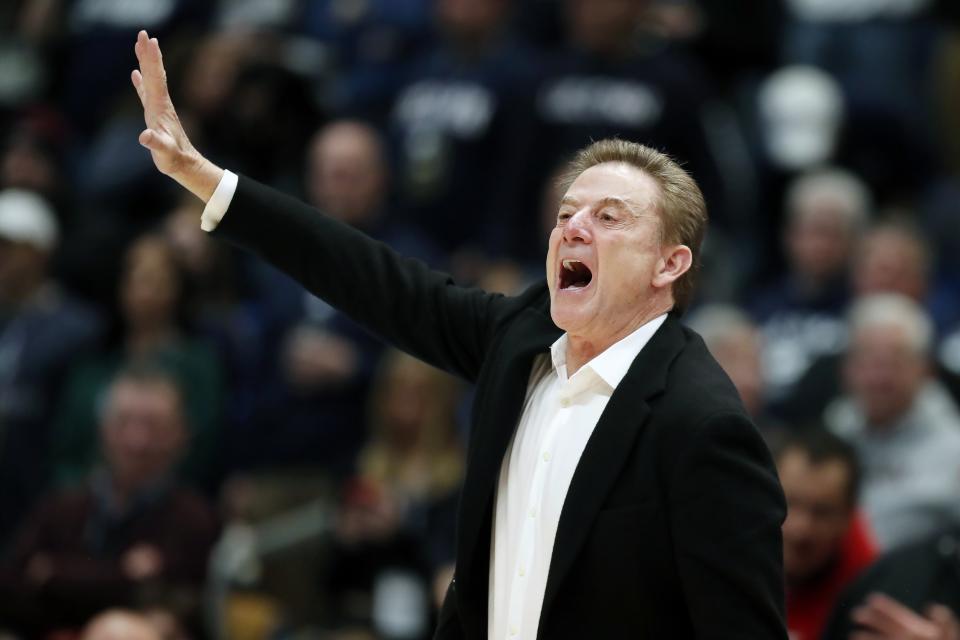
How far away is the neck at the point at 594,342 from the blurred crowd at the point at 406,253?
1.59 metres

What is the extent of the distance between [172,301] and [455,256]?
4.28 ft

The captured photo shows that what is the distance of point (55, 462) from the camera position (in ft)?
23.4

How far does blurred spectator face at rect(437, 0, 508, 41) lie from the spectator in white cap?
2.22m

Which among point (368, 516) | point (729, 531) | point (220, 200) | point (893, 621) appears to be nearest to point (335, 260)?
point (220, 200)

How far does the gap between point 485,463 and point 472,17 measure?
5282mm

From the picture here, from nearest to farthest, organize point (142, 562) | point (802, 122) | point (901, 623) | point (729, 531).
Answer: point (729, 531) < point (901, 623) < point (142, 562) < point (802, 122)

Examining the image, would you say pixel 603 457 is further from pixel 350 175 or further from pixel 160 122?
pixel 350 175

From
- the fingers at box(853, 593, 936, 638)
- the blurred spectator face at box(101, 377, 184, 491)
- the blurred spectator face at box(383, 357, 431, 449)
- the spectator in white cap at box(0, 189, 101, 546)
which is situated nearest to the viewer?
the fingers at box(853, 593, 936, 638)

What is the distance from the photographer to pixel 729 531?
2670 millimetres

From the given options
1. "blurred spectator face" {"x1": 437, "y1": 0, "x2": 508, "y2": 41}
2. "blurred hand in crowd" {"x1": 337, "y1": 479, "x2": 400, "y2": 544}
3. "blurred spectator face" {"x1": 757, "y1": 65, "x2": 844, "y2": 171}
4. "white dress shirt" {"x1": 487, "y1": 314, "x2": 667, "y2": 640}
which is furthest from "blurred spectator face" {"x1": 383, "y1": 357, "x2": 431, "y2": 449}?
"white dress shirt" {"x1": 487, "y1": 314, "x2": 667, "y2": 640}

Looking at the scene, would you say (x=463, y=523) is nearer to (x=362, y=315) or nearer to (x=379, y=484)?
(x=362, y=315)

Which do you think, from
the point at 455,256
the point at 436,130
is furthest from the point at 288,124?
the point at 455,256

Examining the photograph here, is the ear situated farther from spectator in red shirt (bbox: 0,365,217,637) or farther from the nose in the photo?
spectator in red shirt (bbox: 0,365,217,637)

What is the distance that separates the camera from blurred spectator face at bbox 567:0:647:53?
7398 millimetres
